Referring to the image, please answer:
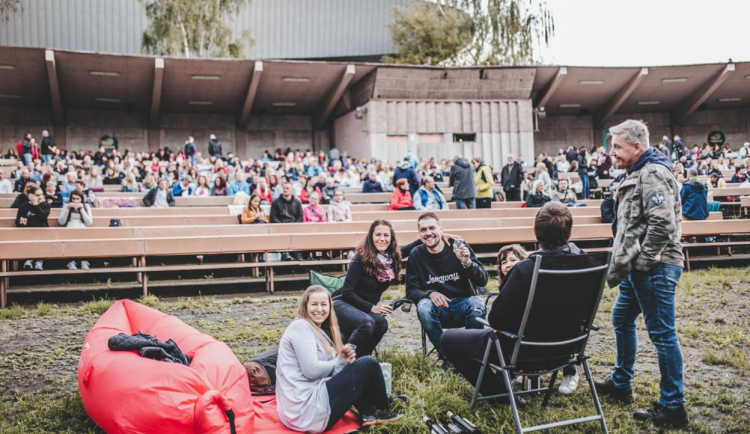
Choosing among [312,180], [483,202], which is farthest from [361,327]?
[483,202]

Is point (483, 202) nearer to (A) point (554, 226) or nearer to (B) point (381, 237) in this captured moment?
(B) point (381, 237)

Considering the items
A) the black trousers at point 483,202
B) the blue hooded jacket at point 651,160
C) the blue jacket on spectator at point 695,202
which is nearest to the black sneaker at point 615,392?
the blue hooded jacket at point 651,160

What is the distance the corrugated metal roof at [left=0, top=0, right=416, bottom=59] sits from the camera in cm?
2675

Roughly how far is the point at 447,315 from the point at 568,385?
107cm

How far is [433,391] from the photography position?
386cm

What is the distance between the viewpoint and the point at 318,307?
3699 mm

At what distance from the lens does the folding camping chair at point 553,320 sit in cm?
330

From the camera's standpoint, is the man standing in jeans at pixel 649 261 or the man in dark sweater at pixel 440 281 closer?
the man standing in jeans at pixel 649 261

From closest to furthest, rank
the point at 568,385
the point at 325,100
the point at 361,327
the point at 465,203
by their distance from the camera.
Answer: the point at 568,385 < the point at 361,327 < the point at 465,203 < the point at 325,100

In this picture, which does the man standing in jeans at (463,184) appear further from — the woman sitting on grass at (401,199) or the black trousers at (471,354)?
the black trousers at (471,354)

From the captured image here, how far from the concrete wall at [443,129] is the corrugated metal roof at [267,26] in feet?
26.1

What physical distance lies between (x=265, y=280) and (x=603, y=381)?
5.32 meters

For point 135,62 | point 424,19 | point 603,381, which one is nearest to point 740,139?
point 424,19

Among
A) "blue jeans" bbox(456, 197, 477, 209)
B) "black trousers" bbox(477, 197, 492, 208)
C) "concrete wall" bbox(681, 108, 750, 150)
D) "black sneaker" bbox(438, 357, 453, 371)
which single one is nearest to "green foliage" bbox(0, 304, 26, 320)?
"black sneaker" bbox(438, 357, 453, 371)
